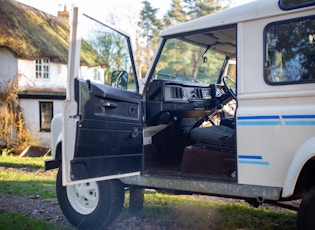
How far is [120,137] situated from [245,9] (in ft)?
6.44

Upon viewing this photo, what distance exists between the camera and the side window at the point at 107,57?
4184mm

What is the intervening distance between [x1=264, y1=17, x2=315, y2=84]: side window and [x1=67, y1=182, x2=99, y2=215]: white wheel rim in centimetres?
253

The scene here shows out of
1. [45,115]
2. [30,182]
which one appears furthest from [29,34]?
[30,182]

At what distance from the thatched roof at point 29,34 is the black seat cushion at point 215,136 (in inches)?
623

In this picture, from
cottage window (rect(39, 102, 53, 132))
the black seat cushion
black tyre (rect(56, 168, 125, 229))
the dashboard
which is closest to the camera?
the black seat cushion

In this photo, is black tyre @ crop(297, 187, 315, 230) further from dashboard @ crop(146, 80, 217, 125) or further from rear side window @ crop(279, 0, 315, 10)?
dashboard @ crop(146, 80, 217, 125)

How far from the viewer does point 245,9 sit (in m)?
3.95

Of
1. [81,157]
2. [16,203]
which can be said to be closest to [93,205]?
[81,157]

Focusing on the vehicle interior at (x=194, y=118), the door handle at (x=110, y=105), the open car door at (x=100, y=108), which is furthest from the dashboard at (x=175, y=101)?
the door handle at (x=110, y=105)

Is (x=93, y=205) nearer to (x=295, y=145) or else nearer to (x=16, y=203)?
(x=16, y=203)

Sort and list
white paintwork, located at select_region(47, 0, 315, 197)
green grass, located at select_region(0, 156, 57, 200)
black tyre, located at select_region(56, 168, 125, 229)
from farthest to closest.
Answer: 1. green grass, located at select_region(0, 156, 57, 200)
2. black tyre, located at select_region(56, 168, 125, 229)
3. white paintwork, located at select_region(47, 0, 315, 197)

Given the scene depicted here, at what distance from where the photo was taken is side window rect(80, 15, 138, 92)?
418 centimetres

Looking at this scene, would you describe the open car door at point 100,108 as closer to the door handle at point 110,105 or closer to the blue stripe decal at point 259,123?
the door handle at point 110,105

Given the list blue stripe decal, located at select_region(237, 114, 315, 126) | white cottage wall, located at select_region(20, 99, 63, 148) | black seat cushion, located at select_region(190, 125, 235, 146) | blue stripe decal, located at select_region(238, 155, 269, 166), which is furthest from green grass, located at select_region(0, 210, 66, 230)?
white cottage wall, located at select_region(20, 99, 63, 148)
